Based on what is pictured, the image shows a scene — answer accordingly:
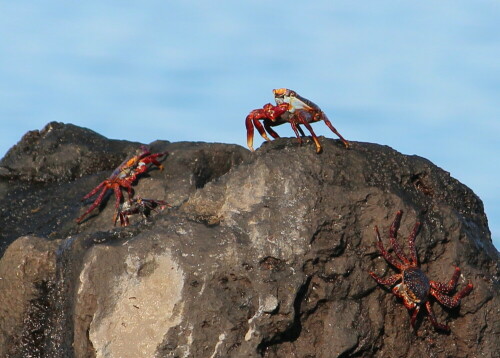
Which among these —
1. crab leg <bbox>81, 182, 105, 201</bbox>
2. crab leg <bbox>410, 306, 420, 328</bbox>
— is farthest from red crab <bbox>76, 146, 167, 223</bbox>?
crab leg <bbox>410, 306, 420, 328</bbox>

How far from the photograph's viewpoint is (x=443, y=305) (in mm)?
7977

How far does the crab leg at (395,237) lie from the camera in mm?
7746

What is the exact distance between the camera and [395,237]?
7793mm

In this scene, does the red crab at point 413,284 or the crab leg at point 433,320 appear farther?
the crab leg at point 433,320

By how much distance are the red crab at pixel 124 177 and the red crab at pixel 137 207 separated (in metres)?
0.38

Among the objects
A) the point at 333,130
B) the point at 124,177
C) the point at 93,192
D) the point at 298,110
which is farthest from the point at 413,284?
the point at 93,192

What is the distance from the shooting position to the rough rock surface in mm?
7246

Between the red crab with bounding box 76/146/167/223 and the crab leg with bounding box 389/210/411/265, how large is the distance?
15.2 ft

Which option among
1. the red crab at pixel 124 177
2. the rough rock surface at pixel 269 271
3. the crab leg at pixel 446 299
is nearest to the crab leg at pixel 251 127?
the rough rock surface at pixel 269 271

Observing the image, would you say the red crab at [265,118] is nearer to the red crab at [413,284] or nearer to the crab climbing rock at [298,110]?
the crab climbing rock at [298,110]

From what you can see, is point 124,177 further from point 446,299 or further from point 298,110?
point 446,299

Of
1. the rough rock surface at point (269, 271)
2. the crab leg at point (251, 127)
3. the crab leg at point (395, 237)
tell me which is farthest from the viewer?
the crab leg at point (251, 127)

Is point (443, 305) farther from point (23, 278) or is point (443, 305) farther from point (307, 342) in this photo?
point (23, 278)

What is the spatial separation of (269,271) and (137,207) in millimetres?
4064
